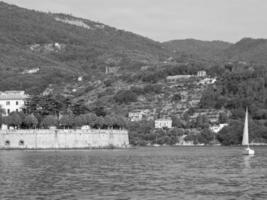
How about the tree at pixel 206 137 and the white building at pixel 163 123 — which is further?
the white building at pixel 163 123

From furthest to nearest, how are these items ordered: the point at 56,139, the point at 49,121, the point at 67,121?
the point at 67,121, the point at 49,121, the point at 56,139

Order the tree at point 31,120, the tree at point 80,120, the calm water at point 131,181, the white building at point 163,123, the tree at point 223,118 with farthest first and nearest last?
the tree at point 223,118 < the white building at point 163,123 < the tree at point 80,120 < the tree at point 31,120 < the calm water at point 131,181

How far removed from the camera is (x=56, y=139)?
11838 centimetres

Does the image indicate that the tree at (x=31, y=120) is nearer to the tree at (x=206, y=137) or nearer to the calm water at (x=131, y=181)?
the calm water at (x=131, y=181)

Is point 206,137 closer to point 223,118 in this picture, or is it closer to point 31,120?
point 223,118

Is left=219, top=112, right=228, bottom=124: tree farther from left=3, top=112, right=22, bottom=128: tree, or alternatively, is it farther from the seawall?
left=3, top=112, right=22, bottom=128: tree

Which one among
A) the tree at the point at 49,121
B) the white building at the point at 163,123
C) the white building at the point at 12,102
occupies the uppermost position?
the white building at the point at 12,102

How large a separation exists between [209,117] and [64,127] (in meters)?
75.8

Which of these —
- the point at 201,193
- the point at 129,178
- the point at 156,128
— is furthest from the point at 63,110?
the point at 201,193

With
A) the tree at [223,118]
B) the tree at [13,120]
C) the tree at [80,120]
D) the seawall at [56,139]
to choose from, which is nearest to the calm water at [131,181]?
the seawall at [56,139]

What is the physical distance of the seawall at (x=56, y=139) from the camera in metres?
115

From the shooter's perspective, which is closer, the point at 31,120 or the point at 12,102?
the point at 31,120

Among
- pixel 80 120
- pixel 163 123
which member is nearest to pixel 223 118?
pixel 163 123

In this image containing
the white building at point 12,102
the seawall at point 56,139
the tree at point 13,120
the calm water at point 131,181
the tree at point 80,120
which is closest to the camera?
the calm water at point 131,181
